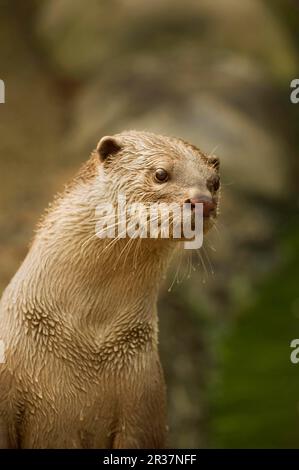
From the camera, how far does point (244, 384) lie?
10.2 feet

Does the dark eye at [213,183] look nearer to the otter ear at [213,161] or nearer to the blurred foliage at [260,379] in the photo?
the otter ear at [213,161]

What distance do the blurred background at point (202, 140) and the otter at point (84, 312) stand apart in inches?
44.1

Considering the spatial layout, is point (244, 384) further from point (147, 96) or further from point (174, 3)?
point (174, 3)

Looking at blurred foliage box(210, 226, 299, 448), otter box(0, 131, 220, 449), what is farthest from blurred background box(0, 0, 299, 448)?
otter box(0, 131, 220, 449)

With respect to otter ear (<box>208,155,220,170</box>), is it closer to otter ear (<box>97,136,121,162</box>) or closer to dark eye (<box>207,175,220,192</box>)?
dark eye (<box>207,175,220,192</box>)

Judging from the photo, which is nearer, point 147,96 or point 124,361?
point 124,361

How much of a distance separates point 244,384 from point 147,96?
1274 mm

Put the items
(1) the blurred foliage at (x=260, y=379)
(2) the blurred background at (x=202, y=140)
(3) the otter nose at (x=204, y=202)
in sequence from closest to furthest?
(3) the otter nose at (x=204, y=202) < (1) the blurred foliage at (x=260, y=379) < (2) the blurred background at (x=202, y=140)

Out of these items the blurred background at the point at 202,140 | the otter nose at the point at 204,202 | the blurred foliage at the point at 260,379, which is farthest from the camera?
the blurred background at the point at 202,140

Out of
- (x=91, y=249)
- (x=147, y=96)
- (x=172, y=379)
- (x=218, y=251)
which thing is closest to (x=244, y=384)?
(x=172, y=379)

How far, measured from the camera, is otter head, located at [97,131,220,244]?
160cm

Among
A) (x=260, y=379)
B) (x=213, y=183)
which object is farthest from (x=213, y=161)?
(x=260, y=379)

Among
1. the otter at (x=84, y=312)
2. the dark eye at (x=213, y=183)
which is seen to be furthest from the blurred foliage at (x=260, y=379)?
the dark eye at (x=213, y=183)

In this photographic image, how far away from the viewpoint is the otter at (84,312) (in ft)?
5.44
